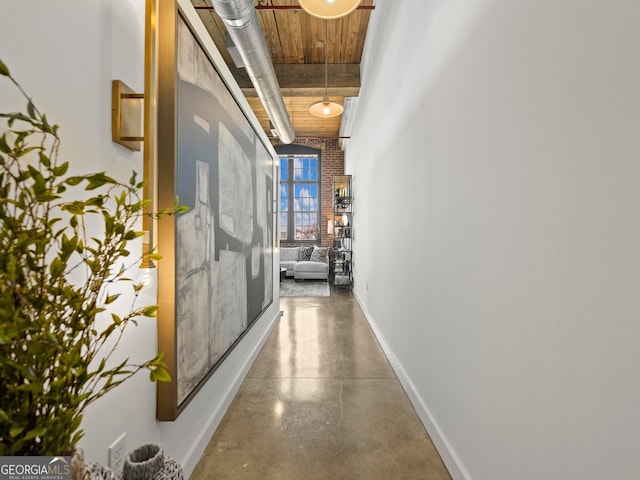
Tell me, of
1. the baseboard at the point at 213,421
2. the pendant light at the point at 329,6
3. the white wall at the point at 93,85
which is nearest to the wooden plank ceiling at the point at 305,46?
the pendant light at the point at 329,6

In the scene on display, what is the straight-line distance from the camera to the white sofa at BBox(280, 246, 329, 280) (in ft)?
25.3

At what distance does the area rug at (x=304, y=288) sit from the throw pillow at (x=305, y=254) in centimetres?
74

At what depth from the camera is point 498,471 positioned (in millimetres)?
1151

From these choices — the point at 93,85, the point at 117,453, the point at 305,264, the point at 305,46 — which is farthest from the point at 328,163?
the point at 117,453

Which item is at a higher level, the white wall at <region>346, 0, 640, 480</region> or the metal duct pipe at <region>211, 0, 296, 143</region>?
the metal duct pipe at <region>211, 0, 296, 143</region>

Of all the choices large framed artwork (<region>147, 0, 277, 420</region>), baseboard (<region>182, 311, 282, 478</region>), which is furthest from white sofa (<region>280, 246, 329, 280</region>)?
large framed artwork (<region>147, 0, 277, 420</region>)

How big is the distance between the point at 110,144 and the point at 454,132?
1393 mm

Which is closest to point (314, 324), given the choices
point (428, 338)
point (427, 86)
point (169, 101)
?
point (428, 338)

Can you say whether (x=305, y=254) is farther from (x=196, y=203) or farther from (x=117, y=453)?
(x=117, y=453)

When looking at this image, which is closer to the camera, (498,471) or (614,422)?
(614,422)

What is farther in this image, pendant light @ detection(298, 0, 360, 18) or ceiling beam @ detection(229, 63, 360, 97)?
ceiling beam @ detection(229, 63, 360, 97)

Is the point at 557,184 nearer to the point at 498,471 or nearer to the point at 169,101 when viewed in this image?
the point at 498,471

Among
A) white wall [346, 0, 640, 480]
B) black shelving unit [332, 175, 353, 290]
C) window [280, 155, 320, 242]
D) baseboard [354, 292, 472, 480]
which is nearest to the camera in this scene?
white wall [346, 0, 640, 480]

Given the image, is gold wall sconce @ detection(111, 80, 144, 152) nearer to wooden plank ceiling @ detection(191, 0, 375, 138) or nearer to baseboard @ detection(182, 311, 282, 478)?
baseboard @ detection(182, 311, 282, 478)
